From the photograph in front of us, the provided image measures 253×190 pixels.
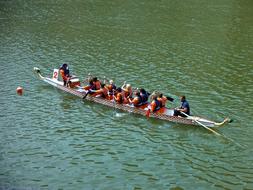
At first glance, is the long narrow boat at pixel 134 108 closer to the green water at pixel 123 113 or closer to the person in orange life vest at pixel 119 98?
the person in orange life vest at pixel 119 98

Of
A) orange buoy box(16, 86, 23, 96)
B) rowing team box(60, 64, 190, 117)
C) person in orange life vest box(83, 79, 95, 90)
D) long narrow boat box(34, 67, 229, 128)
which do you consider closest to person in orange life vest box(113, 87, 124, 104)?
rowing team box(60, 64, 190, 117)

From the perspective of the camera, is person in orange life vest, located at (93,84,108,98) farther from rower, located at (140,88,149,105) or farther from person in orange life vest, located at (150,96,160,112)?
person in orange life vest, located at (150,96,160,112)

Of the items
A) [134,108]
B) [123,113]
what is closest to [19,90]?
[123,113]

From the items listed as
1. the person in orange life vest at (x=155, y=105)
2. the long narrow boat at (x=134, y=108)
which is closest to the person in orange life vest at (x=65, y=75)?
the long narrow boat at (x=134, y=108)

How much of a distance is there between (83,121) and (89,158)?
553cm

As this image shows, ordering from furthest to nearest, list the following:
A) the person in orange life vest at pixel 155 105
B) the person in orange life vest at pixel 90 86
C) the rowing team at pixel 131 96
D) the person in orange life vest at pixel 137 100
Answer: the person in orange life vest at pixel 90 86
the person in orange life vest at pixel 137 100
the person in orange life vest at pixel 155 105
the rowing team at pixel 131 96

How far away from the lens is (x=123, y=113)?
104 ft

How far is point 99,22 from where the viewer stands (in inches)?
2468

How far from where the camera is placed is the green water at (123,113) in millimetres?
23562

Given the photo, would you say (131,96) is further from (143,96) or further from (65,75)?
(65,75)

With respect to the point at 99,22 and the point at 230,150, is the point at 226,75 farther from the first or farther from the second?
the point at 99,22

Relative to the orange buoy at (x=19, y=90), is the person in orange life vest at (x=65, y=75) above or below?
above

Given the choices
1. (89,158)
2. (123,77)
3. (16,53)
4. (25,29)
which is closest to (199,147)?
(89,158)

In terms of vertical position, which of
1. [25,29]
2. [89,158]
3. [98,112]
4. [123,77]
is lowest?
[89,158]
